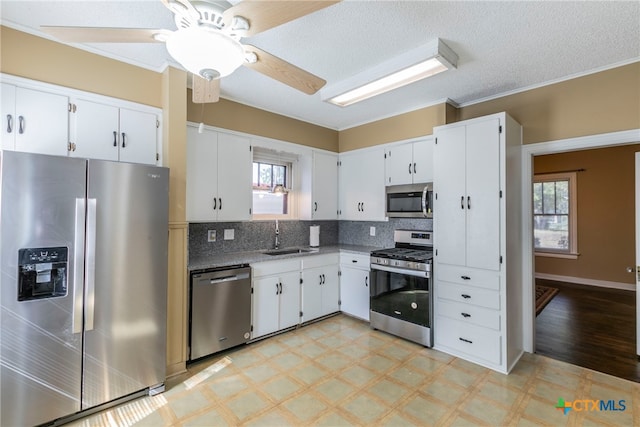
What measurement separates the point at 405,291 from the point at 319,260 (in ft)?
3.56

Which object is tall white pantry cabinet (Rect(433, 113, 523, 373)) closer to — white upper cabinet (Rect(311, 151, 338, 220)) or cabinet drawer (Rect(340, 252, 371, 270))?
cabinet drawer (Rect(340, 252, 371, 270))

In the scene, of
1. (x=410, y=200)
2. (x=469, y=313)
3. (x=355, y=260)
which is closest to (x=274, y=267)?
(x=355, y=260)

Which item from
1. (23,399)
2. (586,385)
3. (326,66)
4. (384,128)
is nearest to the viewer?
(23,399)

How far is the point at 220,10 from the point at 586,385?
11.9 feet

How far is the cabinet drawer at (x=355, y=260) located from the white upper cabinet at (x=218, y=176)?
53.0 inches

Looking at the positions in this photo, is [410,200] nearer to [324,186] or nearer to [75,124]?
[324,186]

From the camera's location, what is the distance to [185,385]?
241 cm

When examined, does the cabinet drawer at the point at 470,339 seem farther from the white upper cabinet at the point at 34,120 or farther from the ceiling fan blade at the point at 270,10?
the white upper cabinet at the point at 34,120

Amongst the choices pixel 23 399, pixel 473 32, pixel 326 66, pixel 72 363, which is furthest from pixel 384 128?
pixel 23 399

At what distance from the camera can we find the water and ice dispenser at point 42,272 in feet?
5.91

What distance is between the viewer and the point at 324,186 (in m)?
4.32

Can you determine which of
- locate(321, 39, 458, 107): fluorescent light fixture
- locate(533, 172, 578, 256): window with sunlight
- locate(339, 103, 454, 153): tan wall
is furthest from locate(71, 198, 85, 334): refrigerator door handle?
locate(533, 172, 578, 256): window with sunlight

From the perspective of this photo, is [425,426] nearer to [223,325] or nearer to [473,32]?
[223,325]

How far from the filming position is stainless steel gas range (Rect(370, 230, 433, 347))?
3088 mm
